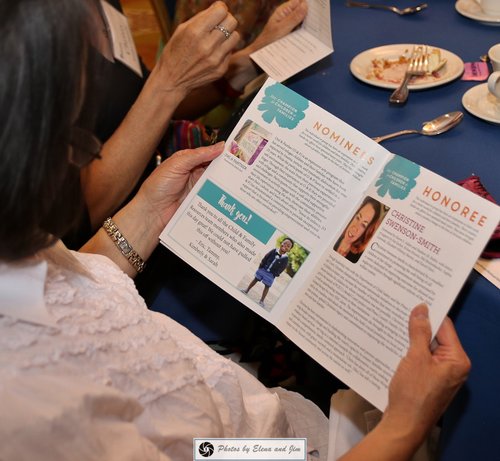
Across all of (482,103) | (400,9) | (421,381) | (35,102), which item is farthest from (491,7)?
(35,102)

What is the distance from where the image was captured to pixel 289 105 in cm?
87

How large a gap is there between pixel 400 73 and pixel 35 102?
878 mm

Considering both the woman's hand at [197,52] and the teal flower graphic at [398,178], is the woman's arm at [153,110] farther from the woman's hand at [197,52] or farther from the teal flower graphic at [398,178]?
the teal flower graphic at [398,178]

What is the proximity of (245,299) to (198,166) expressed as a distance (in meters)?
0.28

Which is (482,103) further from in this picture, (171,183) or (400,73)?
(171,183)

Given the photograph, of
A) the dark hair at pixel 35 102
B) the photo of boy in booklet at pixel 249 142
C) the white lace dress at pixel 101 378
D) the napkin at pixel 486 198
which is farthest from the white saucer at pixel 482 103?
the dark hair at pixel 35 102

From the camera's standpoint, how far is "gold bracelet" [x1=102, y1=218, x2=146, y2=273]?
100 centimetres

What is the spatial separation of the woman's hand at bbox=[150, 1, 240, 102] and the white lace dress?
501 millimetres

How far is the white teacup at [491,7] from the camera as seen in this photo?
1.26m

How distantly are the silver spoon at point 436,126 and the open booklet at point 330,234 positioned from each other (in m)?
0.23

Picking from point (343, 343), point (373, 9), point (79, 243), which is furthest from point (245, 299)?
point (373, 9)

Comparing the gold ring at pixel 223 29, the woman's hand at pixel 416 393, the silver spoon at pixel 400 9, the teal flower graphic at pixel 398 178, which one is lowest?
the woman's hand at pixel 416 393

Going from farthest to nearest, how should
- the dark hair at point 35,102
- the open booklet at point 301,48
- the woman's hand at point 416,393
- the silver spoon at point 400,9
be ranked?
the silver spoon at point 400,9, the open booklet at point 301,48, the woman's hand at point 416,393, the dark hair at point 35,102

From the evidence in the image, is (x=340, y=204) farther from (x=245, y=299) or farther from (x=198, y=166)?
(x=198, y=166)
